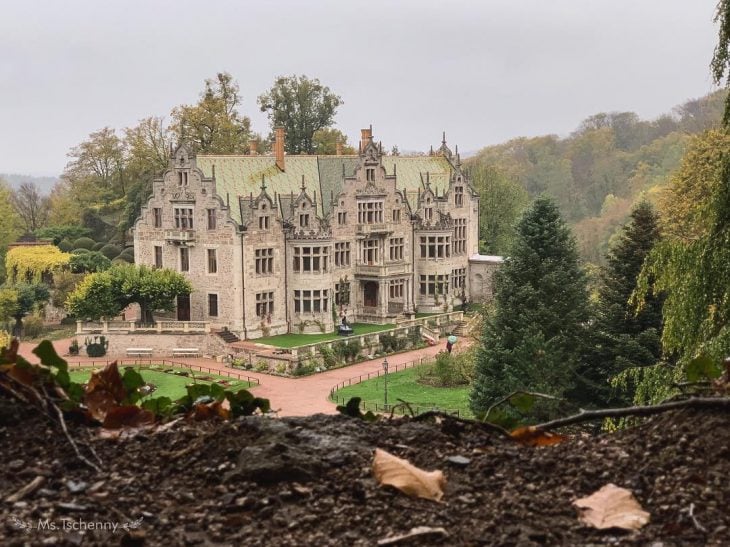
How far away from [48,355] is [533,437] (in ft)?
8.54

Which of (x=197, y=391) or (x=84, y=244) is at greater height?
(x=84, y=244)

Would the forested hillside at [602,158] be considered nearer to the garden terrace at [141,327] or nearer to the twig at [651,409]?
the garden terrace at [141,327]

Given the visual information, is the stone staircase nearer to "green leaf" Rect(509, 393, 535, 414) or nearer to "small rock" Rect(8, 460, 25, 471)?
"green leaf" Rect(509, 393, 535, 414)

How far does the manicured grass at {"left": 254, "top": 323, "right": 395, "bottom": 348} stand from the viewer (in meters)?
48.3

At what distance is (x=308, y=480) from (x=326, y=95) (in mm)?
73719

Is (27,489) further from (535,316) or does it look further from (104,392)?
(535,316)

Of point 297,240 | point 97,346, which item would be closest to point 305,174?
point 297,240

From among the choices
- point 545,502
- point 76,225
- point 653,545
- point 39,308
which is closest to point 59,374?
point 545,502

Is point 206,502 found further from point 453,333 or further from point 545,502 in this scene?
point 453,333

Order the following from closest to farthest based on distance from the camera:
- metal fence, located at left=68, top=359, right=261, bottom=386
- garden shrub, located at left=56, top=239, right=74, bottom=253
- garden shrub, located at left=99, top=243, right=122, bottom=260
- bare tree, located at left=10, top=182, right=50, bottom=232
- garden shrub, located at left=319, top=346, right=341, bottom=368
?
1. metal fence, located at left=68, top=359, right=261, bottom=386
2. garden shrub, located at left=319, top=346, right=341, bottom=368
3. garden shrub, located at left=99, top=243, right=122, bottom=260
4. garden shrub, located at left=56, top=239, right=74, bottom=253
5. bare tree, located at left=10, top=182, right=50, bottom=232

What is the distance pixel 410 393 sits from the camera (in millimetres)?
40500

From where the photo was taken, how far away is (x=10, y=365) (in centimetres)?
521

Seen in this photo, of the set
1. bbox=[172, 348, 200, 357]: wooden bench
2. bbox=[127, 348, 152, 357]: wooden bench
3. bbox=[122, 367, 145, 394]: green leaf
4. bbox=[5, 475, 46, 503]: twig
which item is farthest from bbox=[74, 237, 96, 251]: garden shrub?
bbox=[5, 475, 46, 503]: twig

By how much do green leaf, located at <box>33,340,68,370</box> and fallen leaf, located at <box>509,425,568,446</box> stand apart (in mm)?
2428
